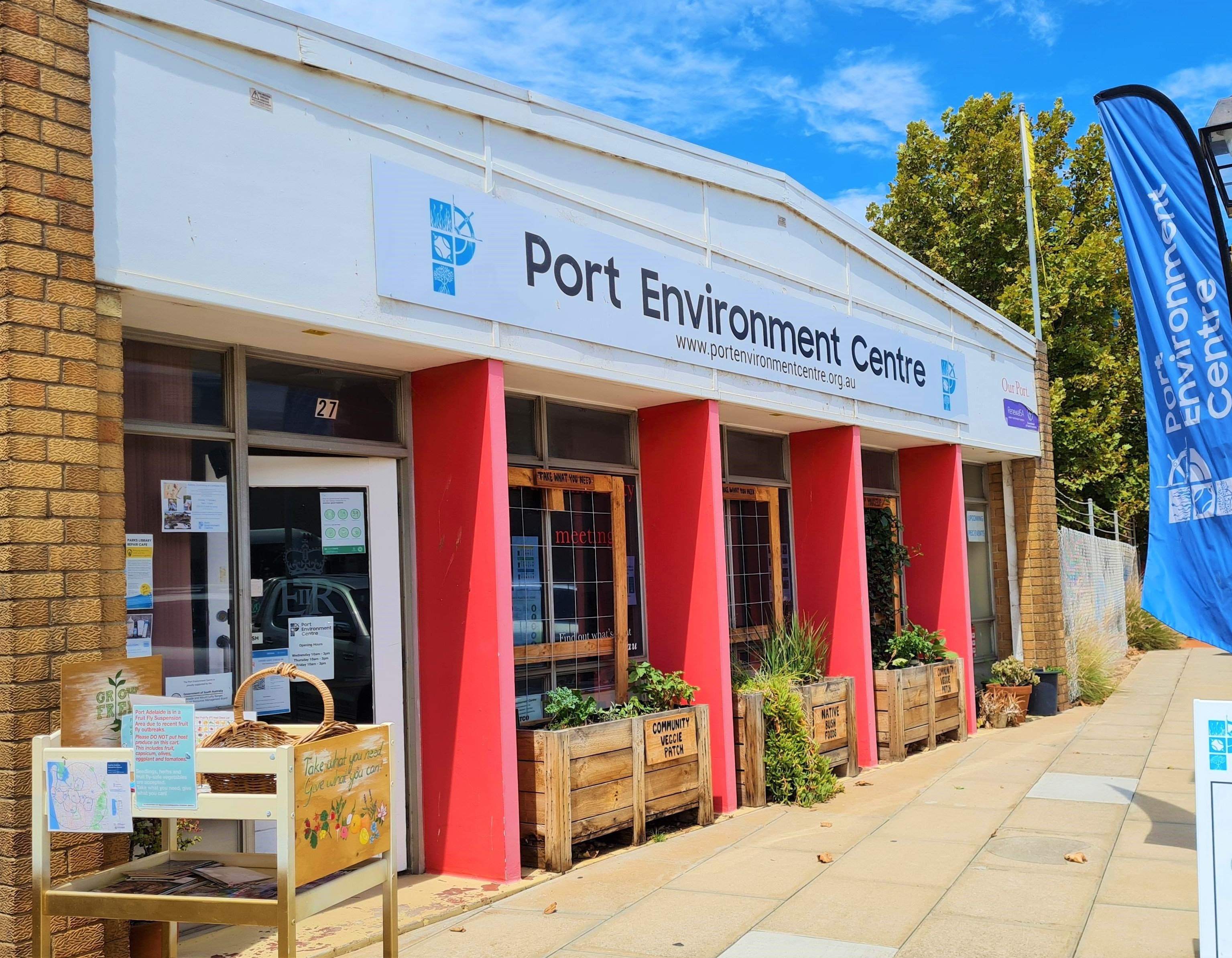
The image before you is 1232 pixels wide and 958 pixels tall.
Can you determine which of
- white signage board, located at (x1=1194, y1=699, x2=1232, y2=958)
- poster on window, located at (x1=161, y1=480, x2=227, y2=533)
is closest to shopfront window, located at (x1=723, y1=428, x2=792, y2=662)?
poster on window, located at (x1=161, y1=480, x2=227, y2=533)

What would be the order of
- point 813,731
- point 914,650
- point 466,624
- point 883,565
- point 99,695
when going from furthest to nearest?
1. point 883,565
2. point 914,650
3. point 813,731
4. point 466,624
5. point 99,695

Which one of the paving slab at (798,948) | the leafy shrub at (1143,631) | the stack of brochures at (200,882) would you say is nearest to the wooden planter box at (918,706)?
the paving slab at (798,948)

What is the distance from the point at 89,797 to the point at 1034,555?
1195cm

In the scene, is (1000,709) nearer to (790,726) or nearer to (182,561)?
(790,726)

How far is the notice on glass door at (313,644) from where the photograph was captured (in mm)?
5859

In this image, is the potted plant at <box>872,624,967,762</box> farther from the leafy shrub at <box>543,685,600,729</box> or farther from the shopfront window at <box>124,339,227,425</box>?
the shopfront window at <box>124,339,227,425</box>

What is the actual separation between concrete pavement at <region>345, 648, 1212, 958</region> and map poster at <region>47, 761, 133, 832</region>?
67.6 inches

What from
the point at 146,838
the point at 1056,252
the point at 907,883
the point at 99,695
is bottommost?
the point at 907,883

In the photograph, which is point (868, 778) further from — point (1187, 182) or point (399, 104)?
point (399, 104)

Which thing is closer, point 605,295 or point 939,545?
point 605,295

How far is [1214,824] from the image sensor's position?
443 cm

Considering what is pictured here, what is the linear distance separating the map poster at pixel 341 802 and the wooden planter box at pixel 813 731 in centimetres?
425

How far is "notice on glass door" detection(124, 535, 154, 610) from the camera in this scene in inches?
200

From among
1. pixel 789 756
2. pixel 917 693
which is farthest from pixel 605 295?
pixel 917 693
